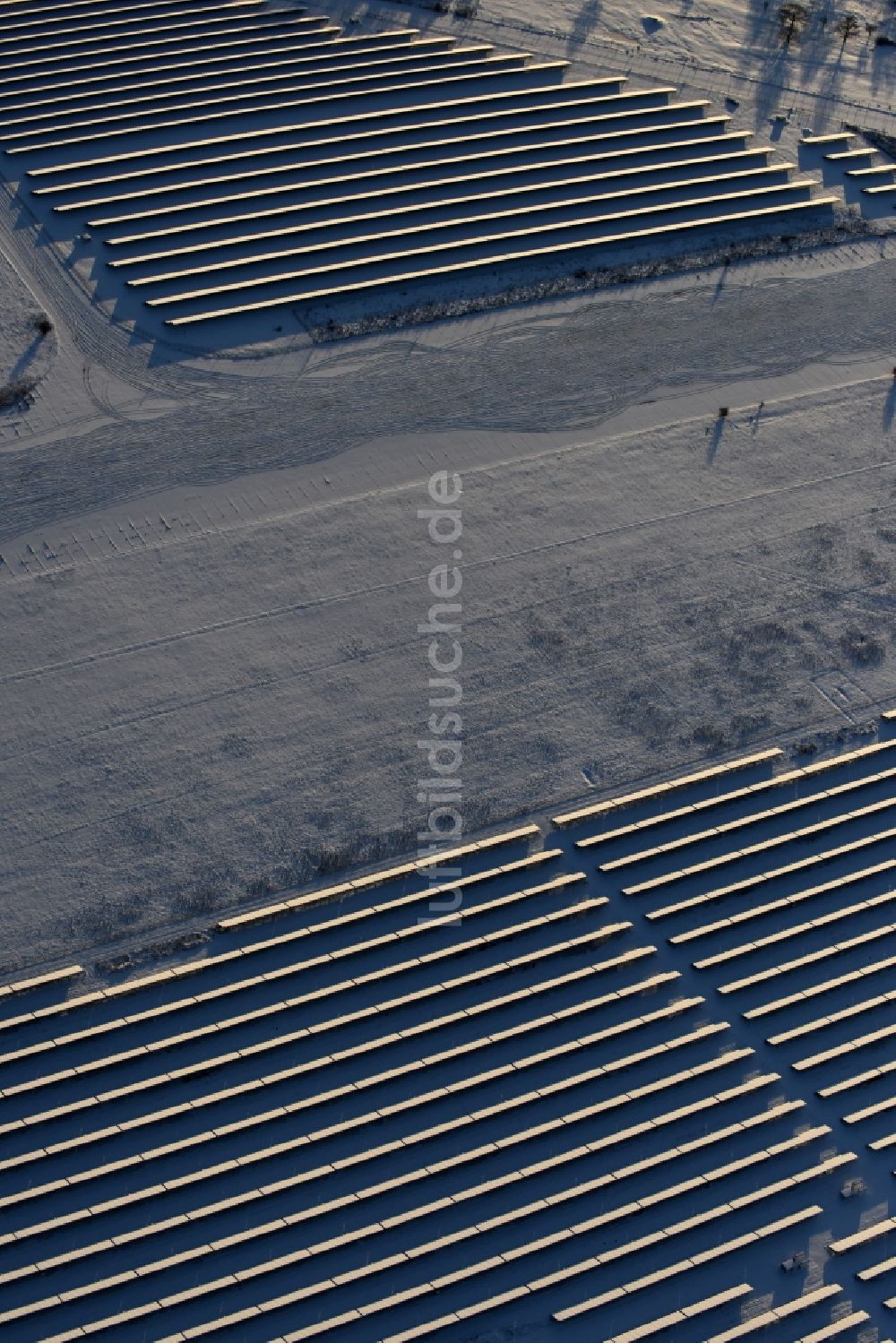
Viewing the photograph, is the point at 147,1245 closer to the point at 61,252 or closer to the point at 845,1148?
the point at 845,1148

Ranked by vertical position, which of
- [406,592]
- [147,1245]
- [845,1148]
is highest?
[406,592]

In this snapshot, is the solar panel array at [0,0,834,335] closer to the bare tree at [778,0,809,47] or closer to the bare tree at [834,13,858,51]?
the bare tree at [778,0,809,47]

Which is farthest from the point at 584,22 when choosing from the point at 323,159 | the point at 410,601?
the point at 410,601

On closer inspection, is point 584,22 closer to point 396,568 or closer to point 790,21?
point 790,21

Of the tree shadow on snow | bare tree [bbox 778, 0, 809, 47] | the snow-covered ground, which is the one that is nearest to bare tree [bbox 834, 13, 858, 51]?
bare tree [bbox 778, 0, 809, 47]

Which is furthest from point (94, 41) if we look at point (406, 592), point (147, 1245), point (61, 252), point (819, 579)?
point (147, 1245)

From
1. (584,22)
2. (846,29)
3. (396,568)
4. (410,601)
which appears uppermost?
(846,29)
